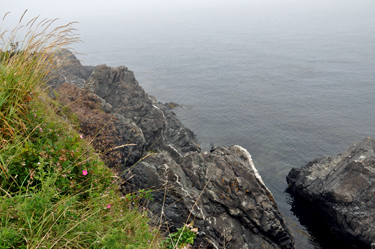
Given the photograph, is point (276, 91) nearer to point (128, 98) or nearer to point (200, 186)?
point (128, 98)

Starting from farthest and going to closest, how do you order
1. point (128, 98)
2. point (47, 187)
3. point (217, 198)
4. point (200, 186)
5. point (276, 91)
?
point (276, 91) → point (128, 98) → point (200, 186) → point (217, 198) → point (47, 187)

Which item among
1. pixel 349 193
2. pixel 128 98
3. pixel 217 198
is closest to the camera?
pixel 217 198

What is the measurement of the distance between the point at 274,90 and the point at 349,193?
47.8 m

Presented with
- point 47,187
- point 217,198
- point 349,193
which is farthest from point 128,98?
point 47,187

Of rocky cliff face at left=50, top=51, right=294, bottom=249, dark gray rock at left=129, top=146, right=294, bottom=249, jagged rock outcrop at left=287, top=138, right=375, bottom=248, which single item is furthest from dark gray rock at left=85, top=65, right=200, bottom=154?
jagged rock outcrop at left=287, top=138, right=375, bottom=248

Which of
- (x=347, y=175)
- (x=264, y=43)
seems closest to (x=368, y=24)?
(x=264, y=43)

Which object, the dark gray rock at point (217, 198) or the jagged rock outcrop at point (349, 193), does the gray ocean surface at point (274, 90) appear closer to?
the jagged rock outcrop at point (349, 193)

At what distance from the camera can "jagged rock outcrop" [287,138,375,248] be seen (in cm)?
2337

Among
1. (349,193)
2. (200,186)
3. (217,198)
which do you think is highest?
(200,186)

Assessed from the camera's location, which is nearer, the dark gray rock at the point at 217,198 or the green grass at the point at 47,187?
the green grass at the point at 47,187

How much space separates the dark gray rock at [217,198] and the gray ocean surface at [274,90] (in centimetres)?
868

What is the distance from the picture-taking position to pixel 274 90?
68.9 metres

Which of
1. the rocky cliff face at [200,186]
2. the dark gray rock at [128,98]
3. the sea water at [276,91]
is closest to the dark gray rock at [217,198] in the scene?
the rocky cliff face at [200,186]

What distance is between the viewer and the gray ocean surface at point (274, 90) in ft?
137
